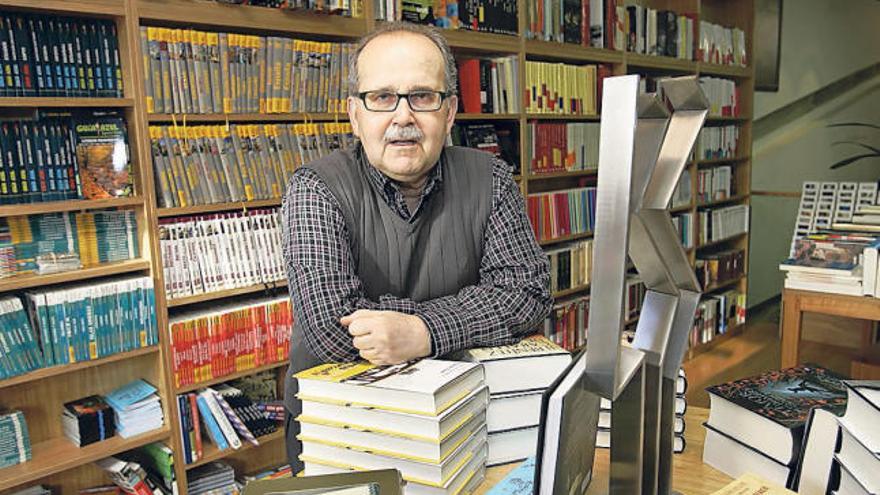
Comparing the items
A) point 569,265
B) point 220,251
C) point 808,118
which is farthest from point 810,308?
point 808,118

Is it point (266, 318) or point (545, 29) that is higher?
point (545, 29)

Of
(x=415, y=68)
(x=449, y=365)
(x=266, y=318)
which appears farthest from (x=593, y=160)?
(x=449, y=365)

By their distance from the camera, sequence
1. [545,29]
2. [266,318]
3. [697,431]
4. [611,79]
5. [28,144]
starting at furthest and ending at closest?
1. [545,29]
2. [266,318]
3. [28,144]
4. [697,431]
5. [611,79]

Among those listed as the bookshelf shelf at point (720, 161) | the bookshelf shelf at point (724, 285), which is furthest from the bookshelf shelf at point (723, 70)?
the bookshelf shelf at point (724, 285)

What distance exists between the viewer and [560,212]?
3666 millimetres

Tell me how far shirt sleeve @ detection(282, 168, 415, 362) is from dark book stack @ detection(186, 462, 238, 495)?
1483 mm

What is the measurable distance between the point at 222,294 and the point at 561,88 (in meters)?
2.14

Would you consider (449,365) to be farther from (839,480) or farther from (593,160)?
(593,160)

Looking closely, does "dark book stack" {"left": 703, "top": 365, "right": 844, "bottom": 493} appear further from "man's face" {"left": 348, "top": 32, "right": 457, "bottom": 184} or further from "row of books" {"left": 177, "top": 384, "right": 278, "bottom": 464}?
Result: "row of books" {"left": 177, "top": 384, "right": 278, "bottom": 464}

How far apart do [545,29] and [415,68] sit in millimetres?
2402

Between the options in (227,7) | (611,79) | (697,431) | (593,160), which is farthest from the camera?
(593,160)

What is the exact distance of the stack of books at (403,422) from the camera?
878mm

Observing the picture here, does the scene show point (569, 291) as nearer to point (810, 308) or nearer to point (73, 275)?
point (810, 308)

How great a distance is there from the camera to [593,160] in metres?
3.88
